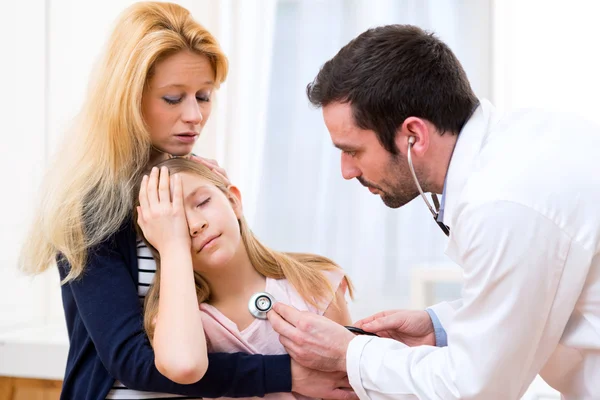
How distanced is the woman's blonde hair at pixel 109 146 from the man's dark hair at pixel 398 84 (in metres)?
0.34

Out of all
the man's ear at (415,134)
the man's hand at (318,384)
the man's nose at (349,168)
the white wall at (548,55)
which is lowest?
the man's hand at (318,384)

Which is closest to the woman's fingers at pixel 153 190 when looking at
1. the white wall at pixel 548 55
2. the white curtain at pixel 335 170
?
the white curtain at pixel 335 170

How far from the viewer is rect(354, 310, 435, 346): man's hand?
173 cm

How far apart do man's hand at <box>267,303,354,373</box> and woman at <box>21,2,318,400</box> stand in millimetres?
49

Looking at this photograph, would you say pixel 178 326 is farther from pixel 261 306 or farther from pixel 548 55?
pixel 548 55

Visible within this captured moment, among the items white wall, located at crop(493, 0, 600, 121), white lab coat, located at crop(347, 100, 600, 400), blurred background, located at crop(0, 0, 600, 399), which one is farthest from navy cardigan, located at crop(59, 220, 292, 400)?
white wall, located at crop(493, 0, 600, 121)

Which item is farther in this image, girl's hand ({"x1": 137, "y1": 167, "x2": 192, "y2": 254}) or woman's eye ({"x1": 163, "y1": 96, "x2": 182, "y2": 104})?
woman's eye ({"x1": 163, "y1": 96, "x2": 182, "y2": 104})

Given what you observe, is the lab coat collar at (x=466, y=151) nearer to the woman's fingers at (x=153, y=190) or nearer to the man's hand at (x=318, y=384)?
the man's hand at (x=318, y=384)

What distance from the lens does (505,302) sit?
1.30 m

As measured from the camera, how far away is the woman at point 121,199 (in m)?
1.49

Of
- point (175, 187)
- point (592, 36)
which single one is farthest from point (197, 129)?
point (592, 36)

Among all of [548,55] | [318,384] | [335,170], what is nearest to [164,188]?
[318,384]

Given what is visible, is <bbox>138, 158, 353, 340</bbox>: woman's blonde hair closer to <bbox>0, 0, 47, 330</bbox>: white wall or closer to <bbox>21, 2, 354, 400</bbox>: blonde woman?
<bbox>21, 2, 354, 400</bbox>: blonde woman

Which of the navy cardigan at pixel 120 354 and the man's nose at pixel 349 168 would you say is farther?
the man's nose at pixel 349 168
